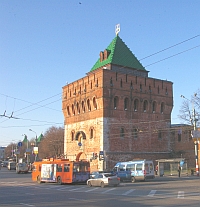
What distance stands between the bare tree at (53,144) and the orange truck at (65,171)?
1815 inches

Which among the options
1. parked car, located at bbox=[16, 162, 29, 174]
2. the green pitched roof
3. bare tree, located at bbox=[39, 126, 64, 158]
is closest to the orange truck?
the green pitched roof

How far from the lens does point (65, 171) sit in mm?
30094

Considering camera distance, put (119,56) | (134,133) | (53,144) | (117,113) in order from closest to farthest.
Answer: (117,113) → (134,133) → (119,56) → (53,144)

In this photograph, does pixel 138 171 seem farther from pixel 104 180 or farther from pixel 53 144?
pixel 53 144

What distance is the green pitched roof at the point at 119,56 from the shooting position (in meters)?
49.2

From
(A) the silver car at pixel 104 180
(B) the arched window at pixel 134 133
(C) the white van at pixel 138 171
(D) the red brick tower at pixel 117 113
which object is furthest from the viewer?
(B) the arched window at pixel 134 133

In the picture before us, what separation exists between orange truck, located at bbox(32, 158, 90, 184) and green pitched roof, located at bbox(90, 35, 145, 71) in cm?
2122

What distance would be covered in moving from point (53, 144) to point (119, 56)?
3947 cm

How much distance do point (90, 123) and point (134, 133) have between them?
657 cm

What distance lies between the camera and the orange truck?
29688 millimetres

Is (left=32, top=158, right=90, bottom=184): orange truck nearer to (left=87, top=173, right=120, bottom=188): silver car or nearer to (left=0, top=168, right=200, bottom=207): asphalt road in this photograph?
(left=87, top=173, right=120, bottom=188): silver car

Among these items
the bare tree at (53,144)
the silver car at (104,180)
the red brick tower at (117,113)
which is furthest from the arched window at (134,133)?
the bare tree at (53,144)

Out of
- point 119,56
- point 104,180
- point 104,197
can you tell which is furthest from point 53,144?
point 104,197

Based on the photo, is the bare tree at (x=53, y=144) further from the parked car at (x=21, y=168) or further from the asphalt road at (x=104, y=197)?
the asphalt road at (x=104, y=197)
